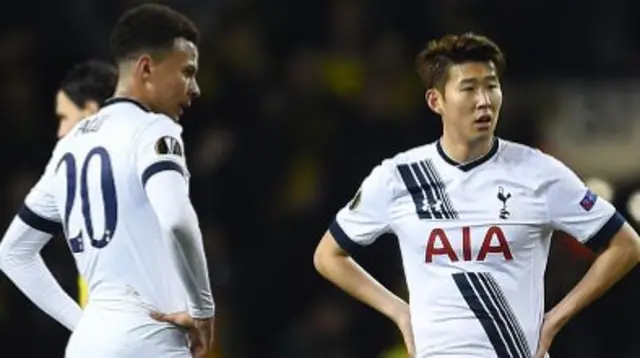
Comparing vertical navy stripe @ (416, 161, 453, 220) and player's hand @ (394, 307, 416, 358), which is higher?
vertical navy stripe @ (416, 161, 453, 220)

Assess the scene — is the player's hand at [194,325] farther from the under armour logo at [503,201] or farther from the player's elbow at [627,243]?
the player's elbow at [627,243]

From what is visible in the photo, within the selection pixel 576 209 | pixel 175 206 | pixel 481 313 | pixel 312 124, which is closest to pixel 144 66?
pixel 175 206

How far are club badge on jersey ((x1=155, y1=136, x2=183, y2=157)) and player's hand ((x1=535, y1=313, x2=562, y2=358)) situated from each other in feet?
3.82

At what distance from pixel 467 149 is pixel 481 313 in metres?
0.49

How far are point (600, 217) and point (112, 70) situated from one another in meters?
2.17

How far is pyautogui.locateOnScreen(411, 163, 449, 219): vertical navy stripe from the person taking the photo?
5.61 m

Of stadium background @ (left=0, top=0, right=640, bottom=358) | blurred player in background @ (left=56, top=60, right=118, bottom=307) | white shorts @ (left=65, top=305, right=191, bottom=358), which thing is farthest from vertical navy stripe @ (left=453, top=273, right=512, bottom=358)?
stadium background @ (left=0, top=0, right=640, bottom=358)

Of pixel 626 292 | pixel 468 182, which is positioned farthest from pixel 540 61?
pixel 468 182

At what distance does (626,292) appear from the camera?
896 centimetres

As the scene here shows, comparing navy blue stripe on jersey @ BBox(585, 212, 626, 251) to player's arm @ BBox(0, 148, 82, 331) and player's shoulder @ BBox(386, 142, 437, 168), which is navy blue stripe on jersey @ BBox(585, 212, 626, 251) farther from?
player's arm @ BBox(0, 148, 82, 331)

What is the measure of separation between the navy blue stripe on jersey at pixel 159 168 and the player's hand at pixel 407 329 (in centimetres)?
81

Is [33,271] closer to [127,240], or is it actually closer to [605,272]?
[127,240]

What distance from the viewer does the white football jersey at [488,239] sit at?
5.51m

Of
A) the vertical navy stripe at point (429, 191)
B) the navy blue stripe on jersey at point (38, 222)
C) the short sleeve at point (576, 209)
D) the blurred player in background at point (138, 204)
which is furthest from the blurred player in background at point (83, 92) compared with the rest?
the short sleeve at point (576, 209)
